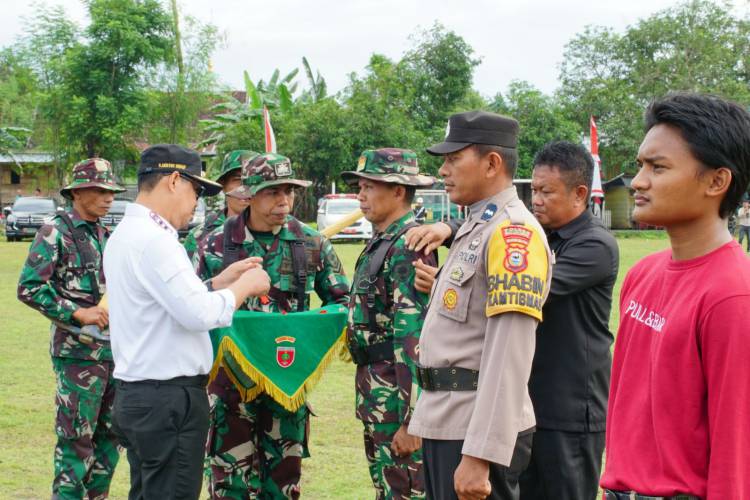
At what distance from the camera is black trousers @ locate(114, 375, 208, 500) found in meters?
3.52

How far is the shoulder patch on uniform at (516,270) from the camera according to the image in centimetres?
272

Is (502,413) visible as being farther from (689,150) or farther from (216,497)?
(216,497)

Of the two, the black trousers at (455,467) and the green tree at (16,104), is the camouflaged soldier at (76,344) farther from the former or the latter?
the green tree at (16,104)

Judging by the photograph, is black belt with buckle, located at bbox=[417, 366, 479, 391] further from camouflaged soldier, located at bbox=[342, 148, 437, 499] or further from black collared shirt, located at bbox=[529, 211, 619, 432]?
camouflaged soldier, located at bbox=[342, 148, 437, 499]

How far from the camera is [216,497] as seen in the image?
453cm

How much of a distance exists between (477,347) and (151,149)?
1815 millimetres

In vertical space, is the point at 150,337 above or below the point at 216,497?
above

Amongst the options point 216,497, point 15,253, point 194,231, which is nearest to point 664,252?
point 216,497

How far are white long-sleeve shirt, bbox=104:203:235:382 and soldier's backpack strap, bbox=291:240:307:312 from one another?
1.05 meters

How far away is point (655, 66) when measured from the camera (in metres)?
43.9

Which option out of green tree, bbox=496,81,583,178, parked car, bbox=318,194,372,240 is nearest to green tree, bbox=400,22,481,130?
green tree, bbox=496,81,583,178

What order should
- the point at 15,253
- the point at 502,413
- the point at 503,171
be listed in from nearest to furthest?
the point at 502,413 < the point at 503,171 < the point at 15,253

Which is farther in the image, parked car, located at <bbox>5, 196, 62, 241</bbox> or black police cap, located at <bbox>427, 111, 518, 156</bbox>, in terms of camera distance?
parked car, located at <bbox>5, 196, 62, 241</bbox>

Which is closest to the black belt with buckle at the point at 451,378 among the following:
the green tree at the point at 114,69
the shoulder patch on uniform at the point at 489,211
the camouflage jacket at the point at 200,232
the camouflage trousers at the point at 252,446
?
the shoulder patch on uniform at the point at 489,211
